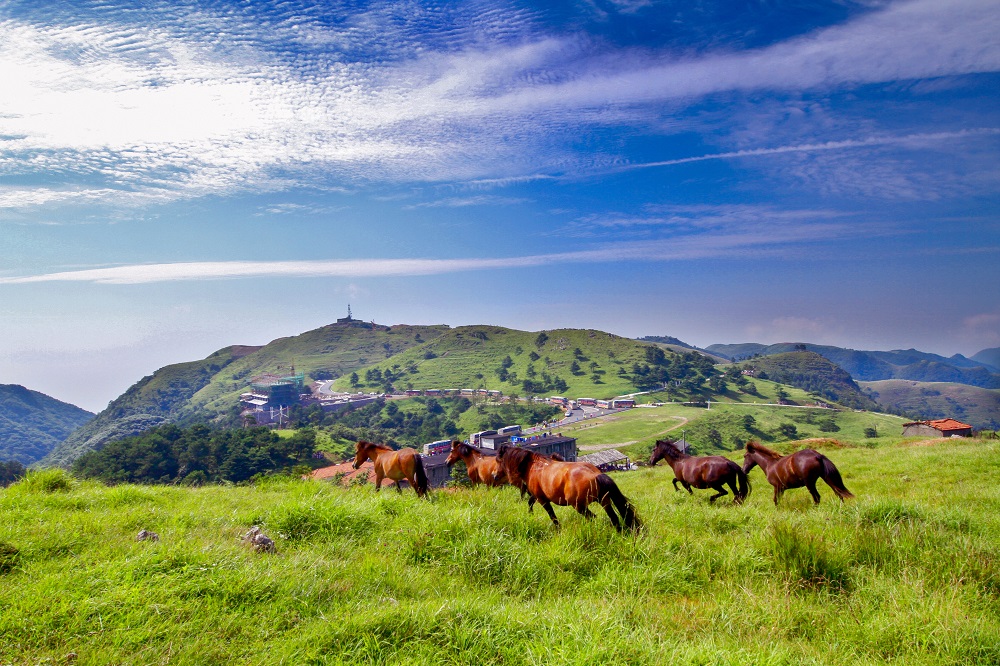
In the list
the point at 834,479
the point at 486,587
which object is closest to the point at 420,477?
the point at 486,587

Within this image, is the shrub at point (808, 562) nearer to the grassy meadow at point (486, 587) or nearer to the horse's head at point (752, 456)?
the grassy meadow at point (486, 587)

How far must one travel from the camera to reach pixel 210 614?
4.30 metres

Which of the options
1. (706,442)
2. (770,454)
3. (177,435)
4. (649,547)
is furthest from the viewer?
(706,442)

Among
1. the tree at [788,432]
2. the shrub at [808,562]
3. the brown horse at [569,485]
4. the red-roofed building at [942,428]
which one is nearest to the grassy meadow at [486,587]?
the shrub at [808,562]

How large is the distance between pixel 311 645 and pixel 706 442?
123959 millimetres

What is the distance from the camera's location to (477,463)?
13648 millimetres

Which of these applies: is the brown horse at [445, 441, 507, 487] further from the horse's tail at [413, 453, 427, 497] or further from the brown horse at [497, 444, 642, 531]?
the brown horse at [497, 444, 642, 531]

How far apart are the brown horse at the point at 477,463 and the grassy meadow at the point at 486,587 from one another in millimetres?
4672

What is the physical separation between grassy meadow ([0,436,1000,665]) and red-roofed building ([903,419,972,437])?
42402 mm

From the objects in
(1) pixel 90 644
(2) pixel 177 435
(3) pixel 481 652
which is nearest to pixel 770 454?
(3) pixel 481 652

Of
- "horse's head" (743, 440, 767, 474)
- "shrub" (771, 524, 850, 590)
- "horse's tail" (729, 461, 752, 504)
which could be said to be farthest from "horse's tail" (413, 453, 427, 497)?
"horse's head" (743, 440, 767, 474)

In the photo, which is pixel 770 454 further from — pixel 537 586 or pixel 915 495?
pixel 537 586

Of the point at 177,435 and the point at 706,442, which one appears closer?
the point at 177,435

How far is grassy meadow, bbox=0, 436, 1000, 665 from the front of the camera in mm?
3971
